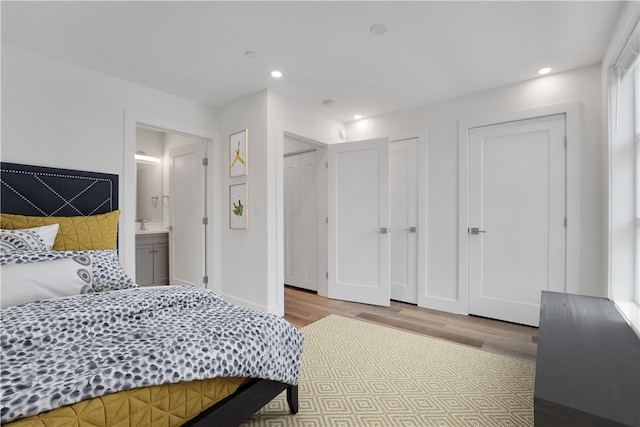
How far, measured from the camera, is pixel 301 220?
4625mm

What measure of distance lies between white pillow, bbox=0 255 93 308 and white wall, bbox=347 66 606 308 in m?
3.30

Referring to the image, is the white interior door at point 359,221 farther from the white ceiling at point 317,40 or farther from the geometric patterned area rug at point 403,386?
the geometric patterned area rug at point 403,386

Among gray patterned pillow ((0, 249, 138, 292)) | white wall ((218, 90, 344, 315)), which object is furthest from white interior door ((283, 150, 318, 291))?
gray patterned pillow ((0, 249, 138, 292))

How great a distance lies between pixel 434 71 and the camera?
287 centimetres

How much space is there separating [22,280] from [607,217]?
3956mm

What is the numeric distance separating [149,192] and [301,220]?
2582 millimetres

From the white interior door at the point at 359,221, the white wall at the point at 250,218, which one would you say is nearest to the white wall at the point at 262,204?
the white wall at the point at 250,218

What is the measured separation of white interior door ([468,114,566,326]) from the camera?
2.94 metres

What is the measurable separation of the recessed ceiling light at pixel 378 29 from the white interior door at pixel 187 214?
250 centimetres

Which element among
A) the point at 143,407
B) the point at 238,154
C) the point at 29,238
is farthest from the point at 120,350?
the point at 238,154

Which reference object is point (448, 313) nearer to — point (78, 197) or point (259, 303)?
point (259, 303)

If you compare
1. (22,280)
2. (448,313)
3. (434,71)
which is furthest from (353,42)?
(448,313)

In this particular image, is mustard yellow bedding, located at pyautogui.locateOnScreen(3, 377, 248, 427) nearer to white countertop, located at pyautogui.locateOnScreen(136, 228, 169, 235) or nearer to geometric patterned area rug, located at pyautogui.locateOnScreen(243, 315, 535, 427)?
geometric patterned area rug, located at pyautogui.locateOnScreen(243, 315, 535, 427)

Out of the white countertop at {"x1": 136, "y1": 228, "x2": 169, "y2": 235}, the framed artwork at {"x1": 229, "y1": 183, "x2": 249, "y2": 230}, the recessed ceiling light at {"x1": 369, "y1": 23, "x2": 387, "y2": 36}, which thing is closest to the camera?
the recessed ceiling light at {"x1": 369, "y1": 23, "x2": 387, "y2": 36}
